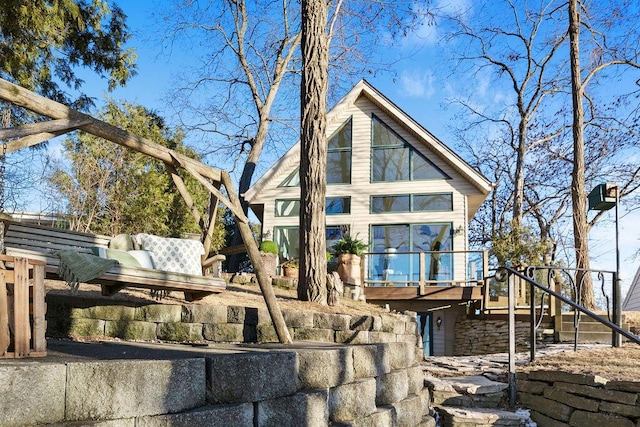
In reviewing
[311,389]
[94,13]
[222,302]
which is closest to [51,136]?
[311,389]

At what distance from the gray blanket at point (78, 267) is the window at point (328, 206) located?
42.3 feet

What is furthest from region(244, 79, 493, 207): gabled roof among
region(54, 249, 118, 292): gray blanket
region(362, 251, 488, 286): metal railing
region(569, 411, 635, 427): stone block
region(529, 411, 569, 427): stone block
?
region(54, 249, 118, 292): gray blanket

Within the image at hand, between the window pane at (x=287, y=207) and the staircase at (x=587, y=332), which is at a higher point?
the window pane at (x=287, y=207)

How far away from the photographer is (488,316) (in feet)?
46.6

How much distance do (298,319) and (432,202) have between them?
1142 cm

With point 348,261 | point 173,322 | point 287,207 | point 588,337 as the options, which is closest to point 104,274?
point 173,322

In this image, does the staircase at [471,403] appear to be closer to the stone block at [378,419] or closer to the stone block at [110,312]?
the stone block at [378,419]

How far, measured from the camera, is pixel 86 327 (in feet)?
17.0

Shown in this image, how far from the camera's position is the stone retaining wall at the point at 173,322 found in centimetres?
516

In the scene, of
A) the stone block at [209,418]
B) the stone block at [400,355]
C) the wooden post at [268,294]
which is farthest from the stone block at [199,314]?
the stone block at [209,418]

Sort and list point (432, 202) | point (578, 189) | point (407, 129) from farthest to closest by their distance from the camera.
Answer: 1. point (407, 129)
2. point (432, 202)
3. point (578, 189)

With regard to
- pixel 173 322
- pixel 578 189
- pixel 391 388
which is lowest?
pixel 391 388

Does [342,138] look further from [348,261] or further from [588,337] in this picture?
[588,337]

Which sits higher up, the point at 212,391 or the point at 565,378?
the point at 212,391
